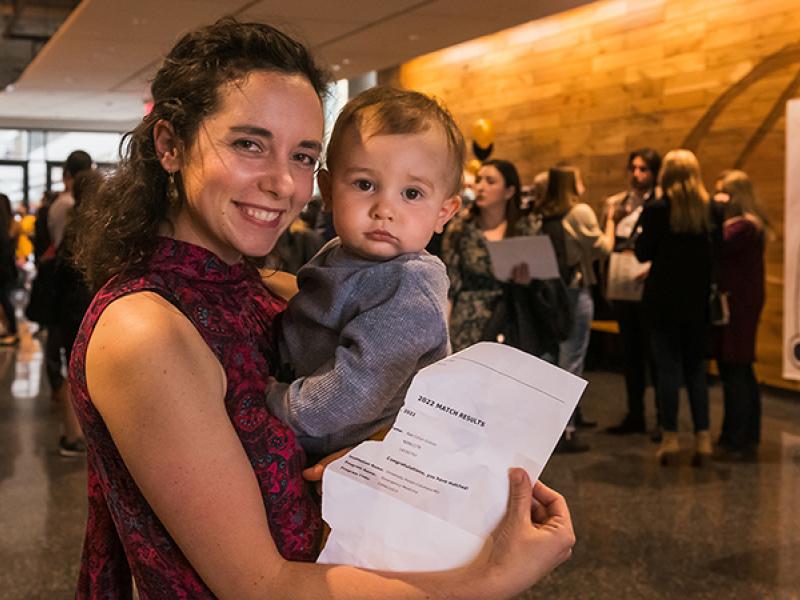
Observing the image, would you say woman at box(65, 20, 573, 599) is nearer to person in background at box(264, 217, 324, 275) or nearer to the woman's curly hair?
the woman's curly hair

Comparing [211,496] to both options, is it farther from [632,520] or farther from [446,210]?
[632,520]

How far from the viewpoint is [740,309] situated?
6.51 m

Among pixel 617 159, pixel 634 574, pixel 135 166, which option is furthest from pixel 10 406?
pixel 135 166

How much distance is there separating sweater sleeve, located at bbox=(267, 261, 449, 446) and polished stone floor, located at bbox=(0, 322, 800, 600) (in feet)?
9.28

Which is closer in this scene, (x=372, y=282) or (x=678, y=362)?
(x=372, y=282)

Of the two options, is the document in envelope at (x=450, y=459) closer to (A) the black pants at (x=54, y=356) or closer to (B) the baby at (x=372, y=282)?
(B) the baby at (x=372, y=282)

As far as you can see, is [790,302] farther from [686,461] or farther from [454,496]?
[454,496]

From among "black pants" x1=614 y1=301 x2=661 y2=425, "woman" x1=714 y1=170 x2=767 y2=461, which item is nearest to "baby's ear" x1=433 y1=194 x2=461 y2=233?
"woman" x1=714 y1=170 x2=767 y2=461

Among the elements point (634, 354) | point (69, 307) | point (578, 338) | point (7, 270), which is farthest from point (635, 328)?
point (7, 270)

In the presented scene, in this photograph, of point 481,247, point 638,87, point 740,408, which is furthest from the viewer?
point 638,87

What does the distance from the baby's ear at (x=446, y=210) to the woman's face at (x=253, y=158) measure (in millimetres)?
304

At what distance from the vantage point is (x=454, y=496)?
126cm

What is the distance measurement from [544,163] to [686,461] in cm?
568

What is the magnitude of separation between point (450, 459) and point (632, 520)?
392 cm
